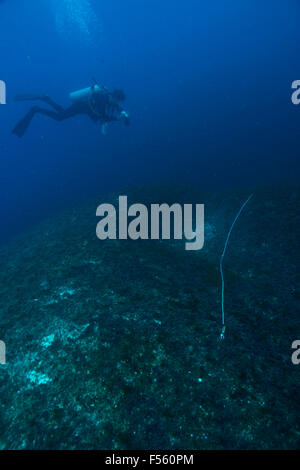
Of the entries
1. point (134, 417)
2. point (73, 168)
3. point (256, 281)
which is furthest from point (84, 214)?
point (73, 168)

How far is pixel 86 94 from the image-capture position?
10945 millimetres

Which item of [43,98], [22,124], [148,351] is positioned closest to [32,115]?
[22,124]

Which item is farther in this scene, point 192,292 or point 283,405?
point 192,292

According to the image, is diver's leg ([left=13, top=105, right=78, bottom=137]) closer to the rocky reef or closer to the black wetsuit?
the black wetsuit

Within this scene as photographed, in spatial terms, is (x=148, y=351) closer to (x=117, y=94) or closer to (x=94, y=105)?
(x=94, y=105)

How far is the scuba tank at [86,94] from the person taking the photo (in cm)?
1075

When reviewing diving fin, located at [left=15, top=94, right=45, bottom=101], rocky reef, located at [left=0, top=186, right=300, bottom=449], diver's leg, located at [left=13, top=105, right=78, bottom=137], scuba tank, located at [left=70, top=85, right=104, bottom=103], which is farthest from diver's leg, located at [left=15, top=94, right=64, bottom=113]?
rocky reef, located at [left=0, top=186, right=300, bottom=449]

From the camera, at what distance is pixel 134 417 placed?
97.9 inches

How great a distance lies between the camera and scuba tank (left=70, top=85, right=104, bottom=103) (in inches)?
423

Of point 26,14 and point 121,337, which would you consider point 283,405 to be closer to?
point 121,337

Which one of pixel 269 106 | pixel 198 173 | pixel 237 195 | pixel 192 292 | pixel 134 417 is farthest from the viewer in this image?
pixel 269 106

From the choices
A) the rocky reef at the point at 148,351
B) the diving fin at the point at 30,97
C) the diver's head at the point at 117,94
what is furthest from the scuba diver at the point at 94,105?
the rocky reef at the point at 148,351
